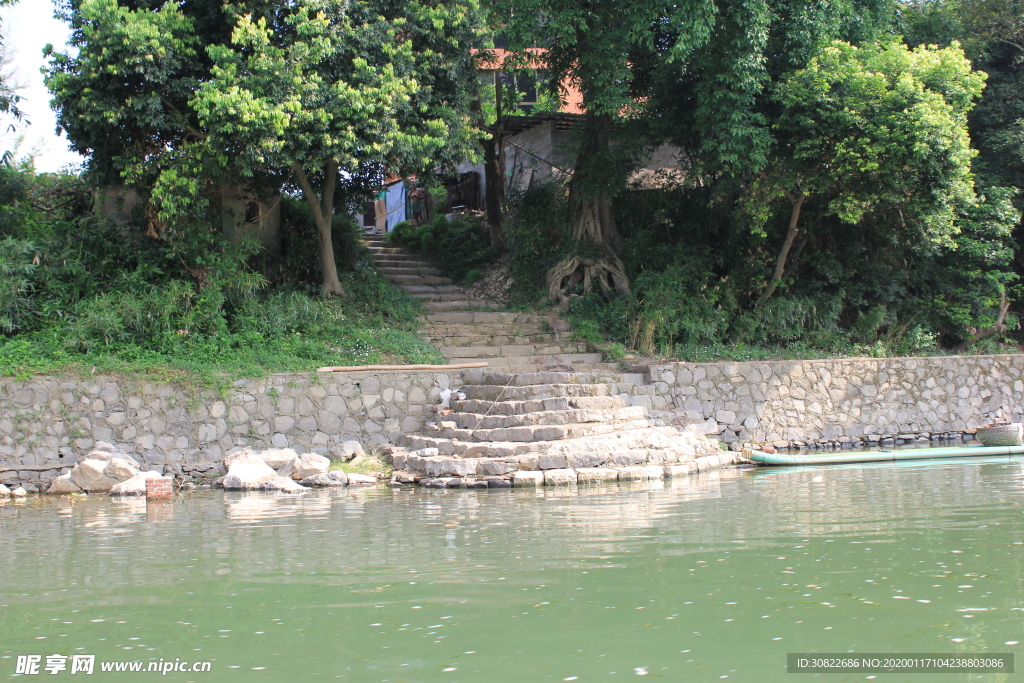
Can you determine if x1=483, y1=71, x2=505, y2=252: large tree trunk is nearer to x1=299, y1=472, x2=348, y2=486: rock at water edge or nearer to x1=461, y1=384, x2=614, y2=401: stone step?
x1=461, y1=384, x2=614, y2=401: stone step

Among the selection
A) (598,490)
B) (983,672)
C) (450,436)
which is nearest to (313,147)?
(450,436)

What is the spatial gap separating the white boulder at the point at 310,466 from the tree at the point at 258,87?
13.3 feet

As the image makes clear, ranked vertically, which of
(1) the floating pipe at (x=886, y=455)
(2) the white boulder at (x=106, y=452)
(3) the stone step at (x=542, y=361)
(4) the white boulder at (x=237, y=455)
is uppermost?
(3) the stone step at (x=542, y=361)

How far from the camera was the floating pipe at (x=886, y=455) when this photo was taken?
11883mm

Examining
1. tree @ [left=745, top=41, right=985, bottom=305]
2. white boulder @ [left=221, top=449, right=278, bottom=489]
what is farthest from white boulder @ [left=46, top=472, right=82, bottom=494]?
tree @ [left=745, top=41, right=985, bottom=305]

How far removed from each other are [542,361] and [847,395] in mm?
5491

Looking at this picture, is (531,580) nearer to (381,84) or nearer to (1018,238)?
(381,84)

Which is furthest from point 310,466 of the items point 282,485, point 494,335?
point 494,335

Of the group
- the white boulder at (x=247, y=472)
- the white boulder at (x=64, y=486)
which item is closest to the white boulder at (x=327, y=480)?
the white boulder at (x=247, y=472)

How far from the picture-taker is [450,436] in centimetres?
1148

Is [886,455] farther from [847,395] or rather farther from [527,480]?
[527,480]

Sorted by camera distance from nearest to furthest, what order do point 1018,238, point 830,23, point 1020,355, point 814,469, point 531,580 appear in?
point 531,580 → point 814,469 → point 830,23 → point 1020,355 → point 1018,238

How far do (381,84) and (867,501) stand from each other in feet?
28.3

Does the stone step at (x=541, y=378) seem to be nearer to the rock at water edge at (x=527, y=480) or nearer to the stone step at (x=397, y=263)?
the rock at water edge at (x=527, y=480)
